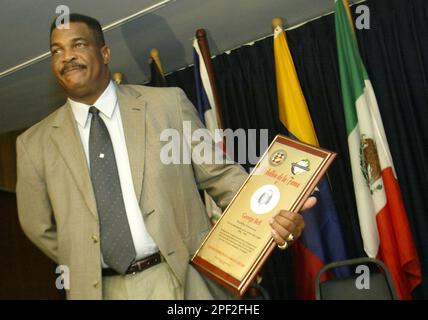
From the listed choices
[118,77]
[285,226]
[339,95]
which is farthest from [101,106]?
[118,77]

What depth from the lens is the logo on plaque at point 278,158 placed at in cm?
157

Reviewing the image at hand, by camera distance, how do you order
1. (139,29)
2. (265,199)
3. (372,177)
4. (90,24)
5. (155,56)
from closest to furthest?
(265,199), (90,24), (372,177), (139,29), (155,56)

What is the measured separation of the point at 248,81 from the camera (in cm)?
359

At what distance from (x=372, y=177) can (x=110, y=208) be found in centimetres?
172

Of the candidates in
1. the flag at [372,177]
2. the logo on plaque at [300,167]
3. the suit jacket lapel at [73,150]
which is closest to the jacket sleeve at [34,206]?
the suit jacket lapel at [73,150]

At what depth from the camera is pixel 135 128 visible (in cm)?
155

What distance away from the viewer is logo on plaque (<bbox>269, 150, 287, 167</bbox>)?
5.16 ft

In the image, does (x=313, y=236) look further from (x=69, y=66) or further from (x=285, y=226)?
(x=69, y=66)

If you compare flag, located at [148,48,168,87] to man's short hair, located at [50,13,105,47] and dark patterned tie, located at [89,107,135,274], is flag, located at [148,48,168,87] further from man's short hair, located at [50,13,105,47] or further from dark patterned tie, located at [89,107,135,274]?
dark patterned tie, located at [89,107,135,274]

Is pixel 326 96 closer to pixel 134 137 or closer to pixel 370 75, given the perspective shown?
pixel 370 75

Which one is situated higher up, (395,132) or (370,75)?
(370,75)

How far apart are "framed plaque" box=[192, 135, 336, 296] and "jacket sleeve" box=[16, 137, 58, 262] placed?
0.54 m
